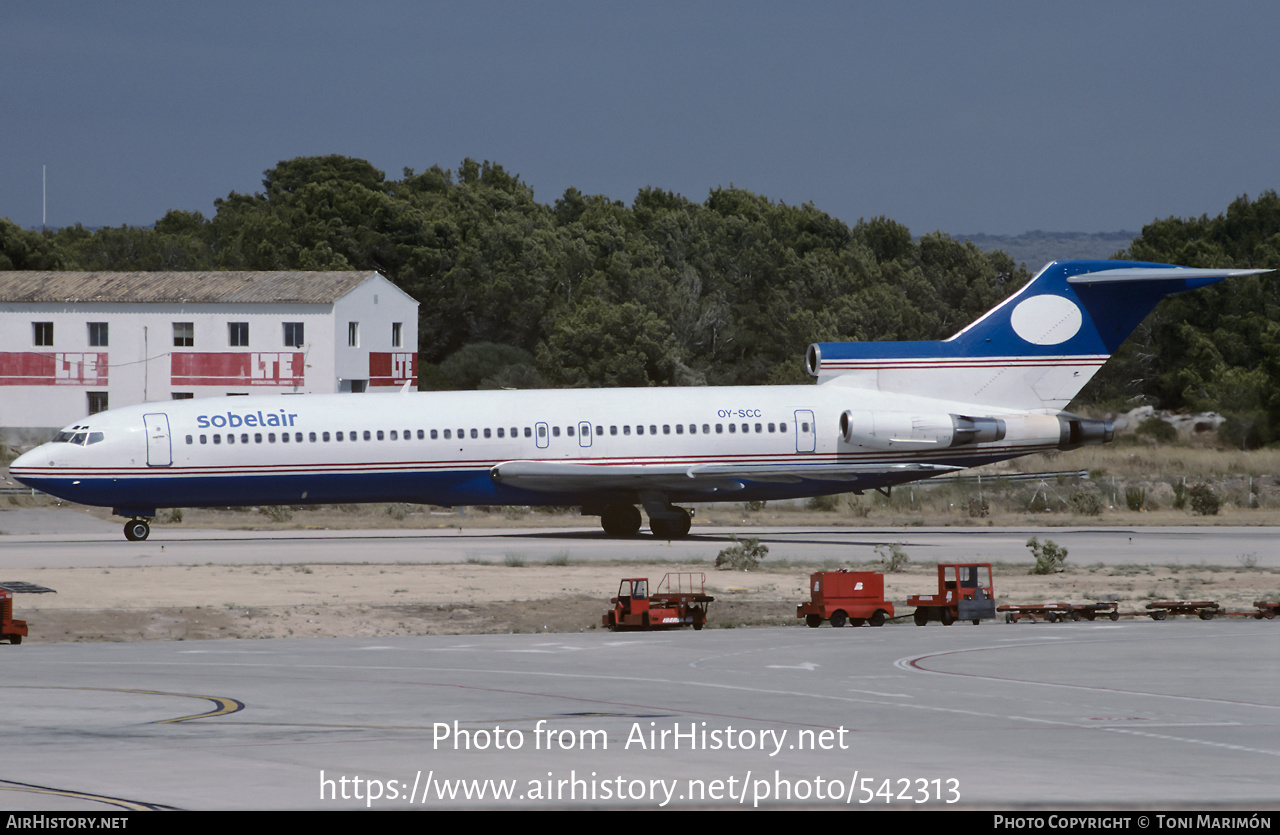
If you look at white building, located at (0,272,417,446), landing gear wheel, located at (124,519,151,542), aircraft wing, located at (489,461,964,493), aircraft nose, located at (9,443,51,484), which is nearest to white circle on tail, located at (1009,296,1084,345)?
aircraft wing, located at (489,461,964,493)

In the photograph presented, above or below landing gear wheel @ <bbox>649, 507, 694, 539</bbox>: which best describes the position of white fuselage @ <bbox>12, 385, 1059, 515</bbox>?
above

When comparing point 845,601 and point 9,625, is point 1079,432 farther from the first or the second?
point 9,625

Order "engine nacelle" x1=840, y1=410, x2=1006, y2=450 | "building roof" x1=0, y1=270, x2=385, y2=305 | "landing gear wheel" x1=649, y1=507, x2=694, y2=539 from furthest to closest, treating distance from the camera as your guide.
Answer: "building roof" x1=0, y1=270, x2=385, y2=305 → "landing gear wheel" x1=649, y1=507, x2=694, y2=539 → "engine nacelle" x1=840, y1=410, x2=1006, y2=450

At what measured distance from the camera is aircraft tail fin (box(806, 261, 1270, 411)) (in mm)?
40812

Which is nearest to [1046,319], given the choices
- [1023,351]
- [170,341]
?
[1023,351]

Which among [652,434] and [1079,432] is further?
[1079,432]

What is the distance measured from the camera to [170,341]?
241ft

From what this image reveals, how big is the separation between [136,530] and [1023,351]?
2301 centimetres

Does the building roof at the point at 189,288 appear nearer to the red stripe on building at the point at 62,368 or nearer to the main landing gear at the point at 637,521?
the red stripe on building at the point at 62,368

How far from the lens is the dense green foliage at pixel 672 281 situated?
80938 mm

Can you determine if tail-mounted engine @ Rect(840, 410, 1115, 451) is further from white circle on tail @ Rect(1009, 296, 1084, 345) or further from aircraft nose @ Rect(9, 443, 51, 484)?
aircraft nose @ Rect(9, 443, 51, 484)

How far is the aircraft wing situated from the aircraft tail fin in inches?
102
